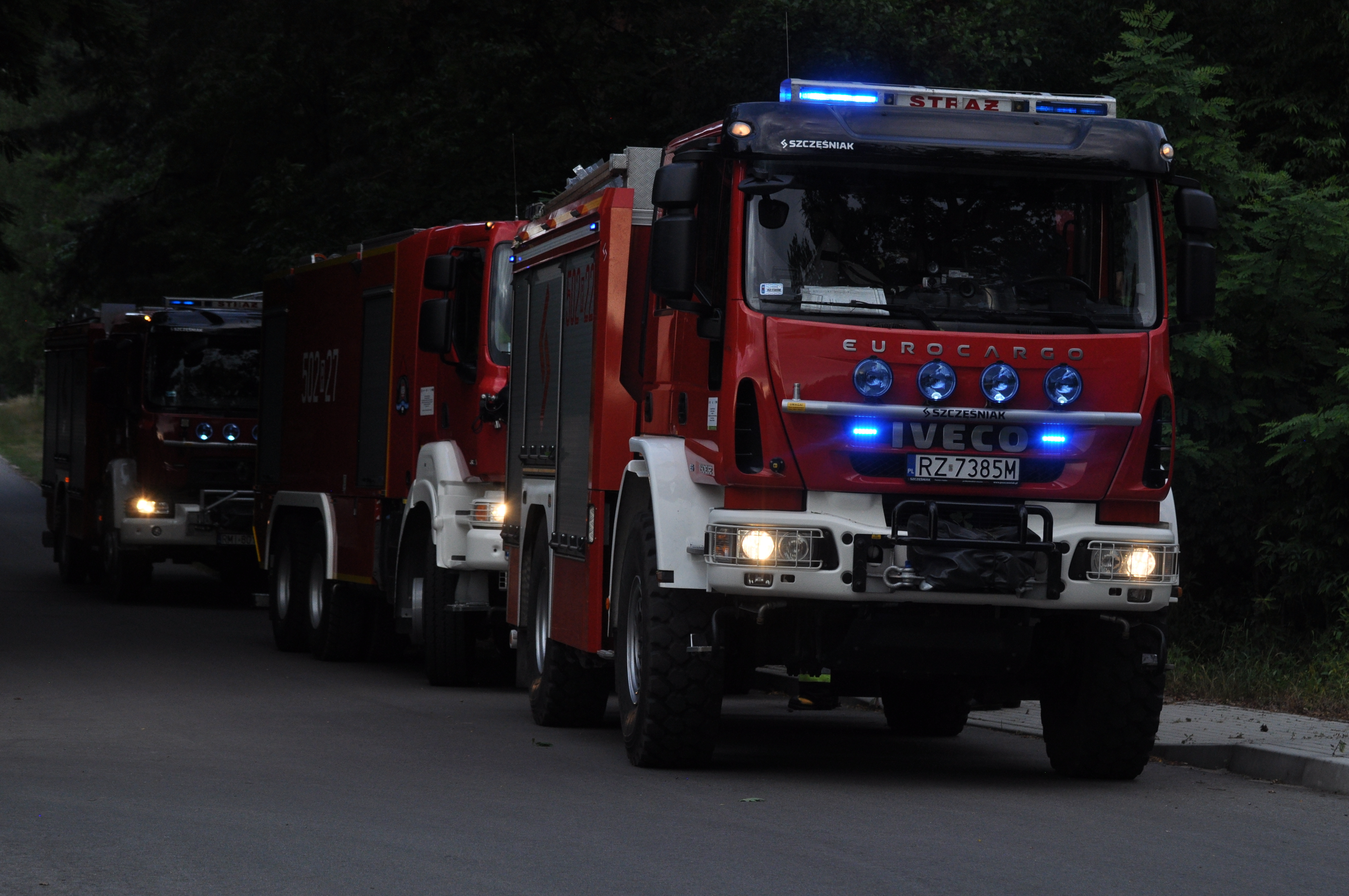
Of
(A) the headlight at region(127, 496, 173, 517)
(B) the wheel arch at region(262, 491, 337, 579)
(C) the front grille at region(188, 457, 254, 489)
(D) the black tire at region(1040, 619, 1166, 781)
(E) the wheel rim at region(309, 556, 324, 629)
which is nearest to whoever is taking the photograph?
(D) the black tire at region(1040, 619, 1166, 781)

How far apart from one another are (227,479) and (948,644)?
15577 mm

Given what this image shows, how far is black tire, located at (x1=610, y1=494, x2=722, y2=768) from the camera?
33.6 ft

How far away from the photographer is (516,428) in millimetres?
13867

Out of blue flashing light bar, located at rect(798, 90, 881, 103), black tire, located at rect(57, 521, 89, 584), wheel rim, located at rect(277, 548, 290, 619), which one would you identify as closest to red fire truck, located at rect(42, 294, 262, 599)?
black tire, located at rect(57, 521, 89, 584)

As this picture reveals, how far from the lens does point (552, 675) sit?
1277 cm

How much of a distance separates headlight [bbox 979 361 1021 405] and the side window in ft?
4.18

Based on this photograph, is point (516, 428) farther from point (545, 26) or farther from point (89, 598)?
point (545, 26)

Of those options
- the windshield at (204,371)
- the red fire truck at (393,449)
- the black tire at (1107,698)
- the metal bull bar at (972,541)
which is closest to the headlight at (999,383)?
the metal bull bar at (972,541)

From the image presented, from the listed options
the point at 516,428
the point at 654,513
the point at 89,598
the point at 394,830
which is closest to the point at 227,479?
the point at 89,598

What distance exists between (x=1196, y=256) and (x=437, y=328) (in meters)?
6.75

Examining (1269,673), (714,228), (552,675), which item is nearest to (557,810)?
(714,228)

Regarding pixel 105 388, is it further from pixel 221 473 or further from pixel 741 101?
pixel 741 101

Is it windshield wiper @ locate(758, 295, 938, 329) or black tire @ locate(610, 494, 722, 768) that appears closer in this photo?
windshield wiper @ locate(758, 295, 938, 329)

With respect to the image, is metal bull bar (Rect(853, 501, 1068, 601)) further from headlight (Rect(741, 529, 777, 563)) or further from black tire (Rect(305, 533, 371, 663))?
black tire (Rect(305, 533, 371, 663))
